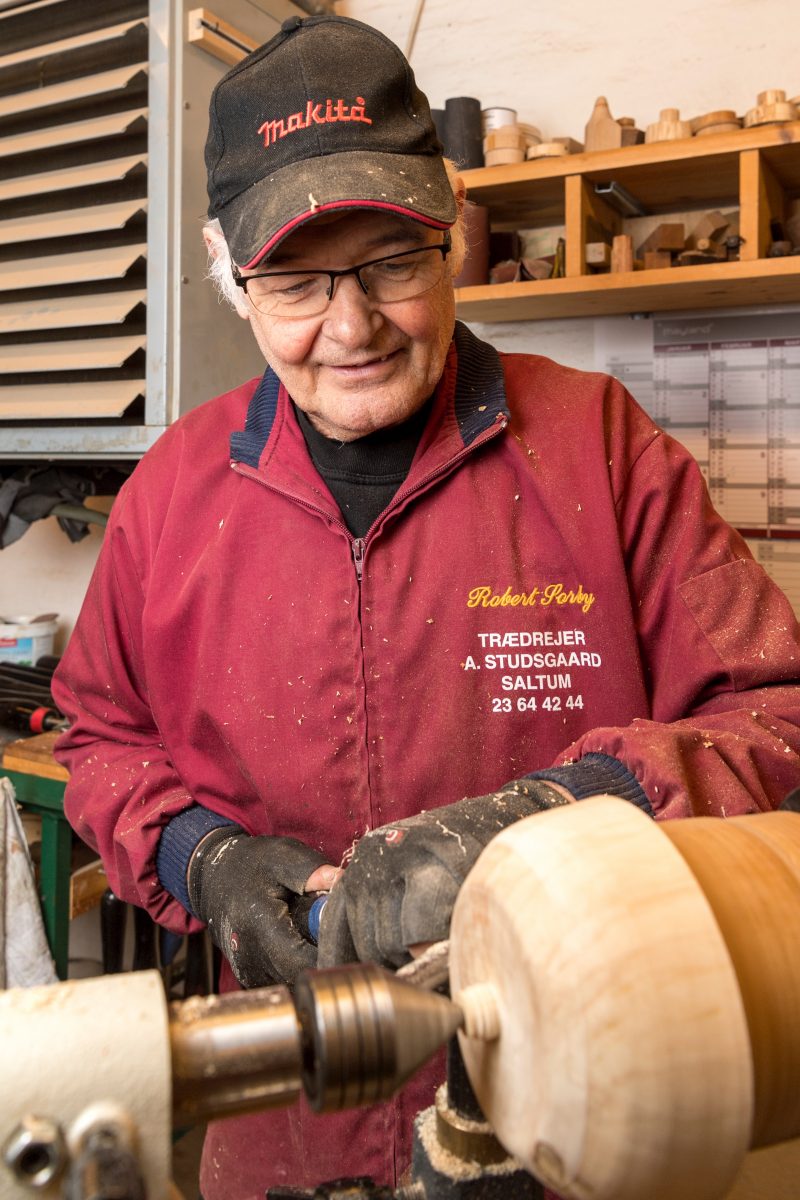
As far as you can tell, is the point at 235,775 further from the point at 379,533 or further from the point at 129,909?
the point at 129,909

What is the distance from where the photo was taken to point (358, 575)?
47.8 inches

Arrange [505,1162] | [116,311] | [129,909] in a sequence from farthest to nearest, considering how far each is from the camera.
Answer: [129,909]
[116,311]
[505,1162]

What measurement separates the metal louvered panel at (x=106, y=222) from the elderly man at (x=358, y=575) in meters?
0.70

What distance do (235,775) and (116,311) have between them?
1107 millimetres

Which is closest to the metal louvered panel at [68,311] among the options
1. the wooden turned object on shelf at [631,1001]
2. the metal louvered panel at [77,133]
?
the metal louvered panel at [77,133]

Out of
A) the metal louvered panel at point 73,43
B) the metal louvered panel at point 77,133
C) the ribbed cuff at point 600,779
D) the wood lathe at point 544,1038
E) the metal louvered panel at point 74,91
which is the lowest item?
the wood lathe at point 544,1038

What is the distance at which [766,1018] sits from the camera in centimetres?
54

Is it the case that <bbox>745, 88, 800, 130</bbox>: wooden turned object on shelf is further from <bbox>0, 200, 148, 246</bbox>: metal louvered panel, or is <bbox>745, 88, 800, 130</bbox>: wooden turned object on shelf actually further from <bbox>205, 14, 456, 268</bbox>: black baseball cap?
<bbox>0, 200, 148, 246</bbox>: metal louvered panel

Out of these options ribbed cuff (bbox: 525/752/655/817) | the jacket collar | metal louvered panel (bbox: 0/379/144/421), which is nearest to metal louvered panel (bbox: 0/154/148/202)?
metal louvered panel (bbox: 0/379/144/421)

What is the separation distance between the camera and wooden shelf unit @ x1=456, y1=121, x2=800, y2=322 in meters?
1.79

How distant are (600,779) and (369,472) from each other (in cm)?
53

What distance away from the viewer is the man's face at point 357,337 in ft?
3.68

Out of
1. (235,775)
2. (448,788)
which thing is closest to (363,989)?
(448,788)

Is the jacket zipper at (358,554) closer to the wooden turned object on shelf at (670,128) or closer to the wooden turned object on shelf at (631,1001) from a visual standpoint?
the wooden turned object on shelf at (631,1001)
